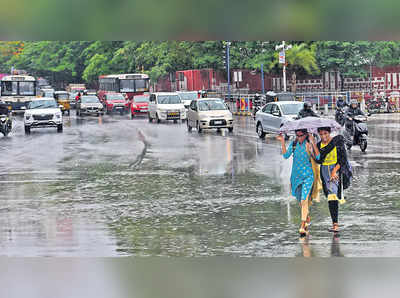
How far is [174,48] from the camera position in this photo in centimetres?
7531

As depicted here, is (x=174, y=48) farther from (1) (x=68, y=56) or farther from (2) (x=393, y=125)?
(2) (x=393, y=125)

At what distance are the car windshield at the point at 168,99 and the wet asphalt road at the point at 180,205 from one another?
1935cm

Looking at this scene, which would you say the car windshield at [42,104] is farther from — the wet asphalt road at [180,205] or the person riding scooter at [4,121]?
the wet asphalt road at [180,205]

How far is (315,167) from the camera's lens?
35.8ft

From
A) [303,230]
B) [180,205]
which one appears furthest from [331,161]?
[180,205]

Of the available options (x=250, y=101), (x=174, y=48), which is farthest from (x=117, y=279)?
(x=174, y=48)

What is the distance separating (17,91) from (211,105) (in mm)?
26038

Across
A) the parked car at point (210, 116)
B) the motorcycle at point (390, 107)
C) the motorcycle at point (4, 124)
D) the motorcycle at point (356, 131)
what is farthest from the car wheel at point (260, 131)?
the motorcycle at point (390, 107)

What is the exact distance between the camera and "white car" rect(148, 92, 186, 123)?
45.7 m

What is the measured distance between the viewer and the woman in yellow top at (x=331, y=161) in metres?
10.8

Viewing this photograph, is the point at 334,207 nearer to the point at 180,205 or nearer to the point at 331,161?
the point at 331,161

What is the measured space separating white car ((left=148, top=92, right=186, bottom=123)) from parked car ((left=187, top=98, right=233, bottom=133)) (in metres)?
8.90

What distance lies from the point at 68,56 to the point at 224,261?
96.4m
